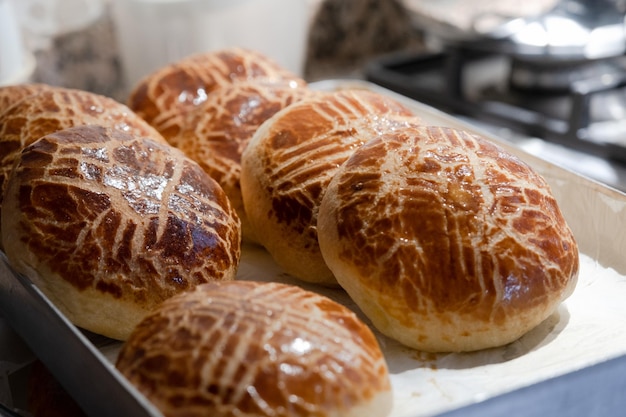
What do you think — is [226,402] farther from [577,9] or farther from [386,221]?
[577,9]

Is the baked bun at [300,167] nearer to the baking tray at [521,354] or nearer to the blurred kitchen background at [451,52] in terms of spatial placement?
the baking tray at [521,354]

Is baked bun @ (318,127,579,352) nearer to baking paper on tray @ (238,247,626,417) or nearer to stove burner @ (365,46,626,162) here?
baking paper on tray @ (238,247,626,417)

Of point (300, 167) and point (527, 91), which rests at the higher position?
point (300, 167)

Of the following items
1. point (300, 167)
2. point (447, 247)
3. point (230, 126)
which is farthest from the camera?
point (230, 126)

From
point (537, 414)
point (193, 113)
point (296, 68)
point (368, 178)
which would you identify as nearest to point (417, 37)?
point (296, 68)

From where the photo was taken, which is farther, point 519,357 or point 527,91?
point 527,91

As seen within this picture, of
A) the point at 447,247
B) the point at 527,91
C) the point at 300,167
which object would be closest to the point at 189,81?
the point at 300,167

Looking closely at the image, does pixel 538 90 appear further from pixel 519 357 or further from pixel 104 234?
pixel 104 234
